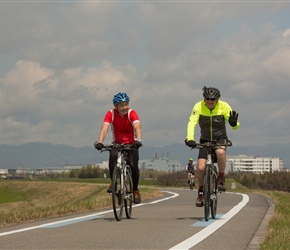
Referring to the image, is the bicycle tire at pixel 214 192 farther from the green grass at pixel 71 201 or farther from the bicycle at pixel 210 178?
the green grass at pixel 71 201

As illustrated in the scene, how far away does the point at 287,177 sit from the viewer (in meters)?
142

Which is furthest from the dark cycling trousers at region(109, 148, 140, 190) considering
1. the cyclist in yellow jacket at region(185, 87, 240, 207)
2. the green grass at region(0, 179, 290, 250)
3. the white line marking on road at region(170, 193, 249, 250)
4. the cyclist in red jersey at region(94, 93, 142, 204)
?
the green grass at region(0, 179, 290, 250)

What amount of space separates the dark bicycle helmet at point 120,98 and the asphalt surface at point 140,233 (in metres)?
2.05

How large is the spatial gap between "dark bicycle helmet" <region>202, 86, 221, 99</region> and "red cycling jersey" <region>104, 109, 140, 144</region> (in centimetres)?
127

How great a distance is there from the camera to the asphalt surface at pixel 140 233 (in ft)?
28.0

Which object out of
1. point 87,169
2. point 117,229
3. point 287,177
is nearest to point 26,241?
point 117,229

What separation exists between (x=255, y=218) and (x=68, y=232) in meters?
4.20

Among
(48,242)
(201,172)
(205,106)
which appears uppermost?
(205,106)

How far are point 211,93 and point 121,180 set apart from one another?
216 cm

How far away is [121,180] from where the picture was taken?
1263 cm

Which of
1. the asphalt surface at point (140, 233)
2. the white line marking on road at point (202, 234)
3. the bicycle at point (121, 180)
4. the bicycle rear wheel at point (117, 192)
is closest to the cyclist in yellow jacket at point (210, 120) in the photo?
the white line marking on road at point (202, 234)

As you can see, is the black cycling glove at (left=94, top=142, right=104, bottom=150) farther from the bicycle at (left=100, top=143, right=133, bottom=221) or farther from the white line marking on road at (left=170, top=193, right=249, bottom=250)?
the white line marking on road at (left=170, top=193, right=249, bottom=250)

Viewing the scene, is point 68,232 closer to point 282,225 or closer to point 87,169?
point 282,225

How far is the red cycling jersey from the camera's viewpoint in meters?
12.7
